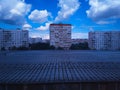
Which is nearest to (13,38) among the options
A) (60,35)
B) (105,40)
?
(60,35)

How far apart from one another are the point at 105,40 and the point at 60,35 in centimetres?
1739

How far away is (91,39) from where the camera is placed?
76625 mm

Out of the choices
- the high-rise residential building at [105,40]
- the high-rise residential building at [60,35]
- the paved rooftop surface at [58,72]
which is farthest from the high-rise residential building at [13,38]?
the paved rooftop surface at [58,72]

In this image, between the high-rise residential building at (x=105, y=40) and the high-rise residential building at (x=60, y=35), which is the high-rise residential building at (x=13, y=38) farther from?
the high-rise residential building at (x=105, y=40)

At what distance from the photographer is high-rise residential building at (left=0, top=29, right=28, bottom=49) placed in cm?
7188

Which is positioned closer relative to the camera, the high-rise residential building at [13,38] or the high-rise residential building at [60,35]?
the high-rise residential building at [60,35]

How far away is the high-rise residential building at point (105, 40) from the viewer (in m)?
73.5

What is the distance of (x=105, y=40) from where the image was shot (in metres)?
75.5

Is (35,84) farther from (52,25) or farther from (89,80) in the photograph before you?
(52,25)

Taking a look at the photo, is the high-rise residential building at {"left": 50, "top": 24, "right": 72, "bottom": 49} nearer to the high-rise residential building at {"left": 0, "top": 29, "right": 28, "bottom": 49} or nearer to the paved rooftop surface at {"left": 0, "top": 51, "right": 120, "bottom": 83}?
the high-rise residential building at {"left": 0, "top": 29, "right": 28, "bottom": 49}

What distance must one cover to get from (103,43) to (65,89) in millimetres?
70094

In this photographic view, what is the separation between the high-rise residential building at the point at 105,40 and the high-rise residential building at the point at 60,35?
9.70m

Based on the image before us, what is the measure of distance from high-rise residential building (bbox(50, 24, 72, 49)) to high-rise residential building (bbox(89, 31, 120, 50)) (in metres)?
9.70

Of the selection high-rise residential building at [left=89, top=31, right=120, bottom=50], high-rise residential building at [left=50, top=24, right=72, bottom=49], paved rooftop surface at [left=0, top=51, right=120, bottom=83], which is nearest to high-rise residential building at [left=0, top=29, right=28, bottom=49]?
high-rise residential building at [left=50, top=24, right=72, bottom=49]
